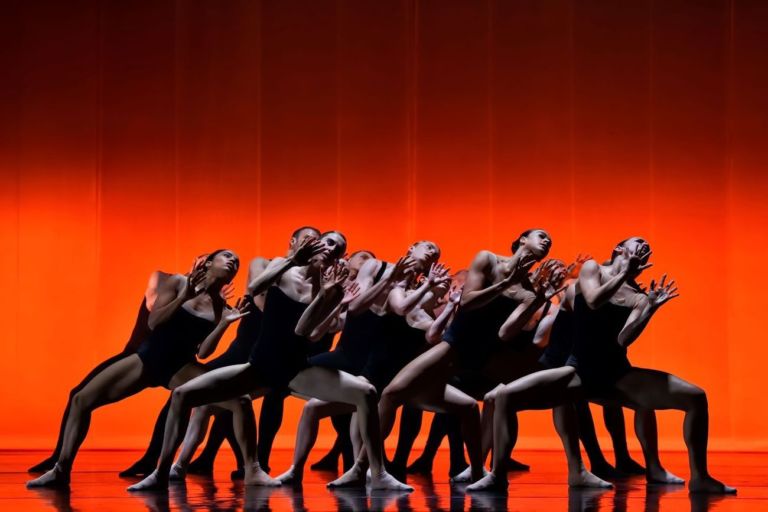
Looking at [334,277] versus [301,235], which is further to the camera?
[301,235]

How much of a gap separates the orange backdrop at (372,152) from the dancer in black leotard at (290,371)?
169 inches

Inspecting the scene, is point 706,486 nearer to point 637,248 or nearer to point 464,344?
point 637,248

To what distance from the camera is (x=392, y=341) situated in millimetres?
6641

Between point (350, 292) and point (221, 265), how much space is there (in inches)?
29.9

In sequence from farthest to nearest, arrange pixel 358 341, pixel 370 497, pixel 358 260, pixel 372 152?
pixel 372 152, pixel 358 260, pixel 358 341, pixel 370 497

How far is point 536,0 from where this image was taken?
34.1 ft

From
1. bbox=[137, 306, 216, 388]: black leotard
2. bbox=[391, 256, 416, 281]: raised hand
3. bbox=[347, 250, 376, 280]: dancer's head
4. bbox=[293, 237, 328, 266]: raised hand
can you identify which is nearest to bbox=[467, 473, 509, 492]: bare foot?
bbox=[391, 256, 416, 281]: raised hand

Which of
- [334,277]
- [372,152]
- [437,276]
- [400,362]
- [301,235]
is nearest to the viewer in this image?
[334,277]

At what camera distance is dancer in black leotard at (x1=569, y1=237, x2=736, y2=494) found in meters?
5.89

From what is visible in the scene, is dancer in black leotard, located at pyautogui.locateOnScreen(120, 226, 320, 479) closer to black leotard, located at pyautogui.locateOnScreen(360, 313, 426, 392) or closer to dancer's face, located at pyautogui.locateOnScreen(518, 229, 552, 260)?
black leotard, located at pyautogui.locateOnScreen(360, 313, 426, 392)

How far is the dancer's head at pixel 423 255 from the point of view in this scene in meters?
6.75

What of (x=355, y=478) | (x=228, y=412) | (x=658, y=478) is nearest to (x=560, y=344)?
(x=658, y=478)

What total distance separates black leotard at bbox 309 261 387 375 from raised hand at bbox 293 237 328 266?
1054 mm

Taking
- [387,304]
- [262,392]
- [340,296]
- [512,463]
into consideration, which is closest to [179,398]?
[262,392]
